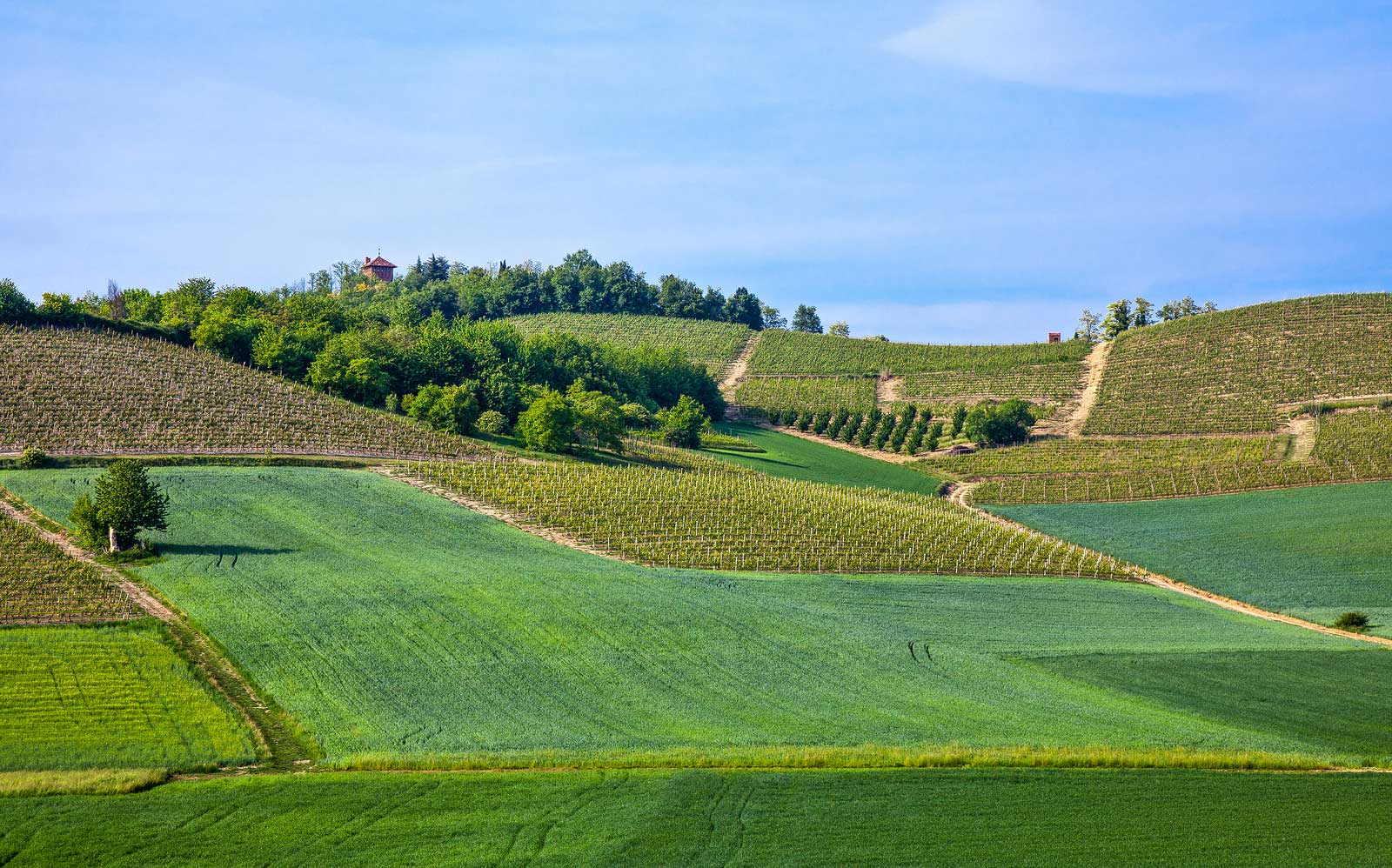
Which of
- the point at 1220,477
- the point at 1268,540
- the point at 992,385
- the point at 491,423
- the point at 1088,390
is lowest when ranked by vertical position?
the point at 1268,540

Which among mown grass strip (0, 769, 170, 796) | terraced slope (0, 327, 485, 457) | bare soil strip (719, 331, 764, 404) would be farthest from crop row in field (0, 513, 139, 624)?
bare soil strip (719, 331, 764, 404)

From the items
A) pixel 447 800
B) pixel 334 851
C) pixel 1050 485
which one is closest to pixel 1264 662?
pixel 447 800

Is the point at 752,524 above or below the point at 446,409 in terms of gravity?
below

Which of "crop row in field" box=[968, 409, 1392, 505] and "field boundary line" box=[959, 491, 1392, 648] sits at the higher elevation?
"crop row in field" box=[968, 409, 1392, 505]

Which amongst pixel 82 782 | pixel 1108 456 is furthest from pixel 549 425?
pixel 82 782

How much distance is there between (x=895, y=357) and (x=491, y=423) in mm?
80108

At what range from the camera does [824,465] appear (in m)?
121

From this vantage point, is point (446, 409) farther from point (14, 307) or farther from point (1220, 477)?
point (1220, 477)

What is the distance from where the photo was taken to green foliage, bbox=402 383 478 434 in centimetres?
10325

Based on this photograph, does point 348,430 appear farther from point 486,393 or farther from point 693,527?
point 693,527

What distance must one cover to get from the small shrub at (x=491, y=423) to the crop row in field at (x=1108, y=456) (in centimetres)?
4135

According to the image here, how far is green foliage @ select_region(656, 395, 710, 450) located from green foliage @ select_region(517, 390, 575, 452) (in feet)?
76.0

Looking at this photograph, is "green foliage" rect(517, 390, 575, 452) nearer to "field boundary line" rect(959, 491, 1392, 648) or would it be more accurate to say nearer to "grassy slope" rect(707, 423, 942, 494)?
"grassy slope" rect(707, 423, 942, 494)

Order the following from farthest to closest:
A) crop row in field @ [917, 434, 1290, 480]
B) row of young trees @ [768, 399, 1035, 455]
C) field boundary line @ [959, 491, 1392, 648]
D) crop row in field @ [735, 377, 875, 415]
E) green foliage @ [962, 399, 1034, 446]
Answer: crop row in field @ [735, 377, 875, 415] < row of young trees @ [768, 399, 1035, 455] < green foliage @ [962, 399, 1034, 446] < crop row in field @ [917, 434, 1290, 480] < field boundary line @ [959, 491, 1392, 648]
